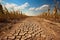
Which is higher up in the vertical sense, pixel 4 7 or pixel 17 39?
pixel 4 7

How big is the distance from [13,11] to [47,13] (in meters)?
2.80

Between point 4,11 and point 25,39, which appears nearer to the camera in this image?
point 25,39

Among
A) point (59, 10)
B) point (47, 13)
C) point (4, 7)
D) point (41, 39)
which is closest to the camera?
point (41, 39)

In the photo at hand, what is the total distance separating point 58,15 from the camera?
342 inches

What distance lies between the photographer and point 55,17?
8.80m

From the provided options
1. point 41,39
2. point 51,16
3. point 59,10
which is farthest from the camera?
point 51,16

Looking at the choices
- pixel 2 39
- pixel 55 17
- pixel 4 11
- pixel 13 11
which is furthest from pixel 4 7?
pixel 2 39

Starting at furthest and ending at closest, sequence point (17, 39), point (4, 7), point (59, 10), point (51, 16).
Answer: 1. point (51, 16)
2. point (59, 10)
3. point (4, 7)
4. point (17, 39)

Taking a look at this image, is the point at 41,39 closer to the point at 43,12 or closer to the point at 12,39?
the point at 12,39

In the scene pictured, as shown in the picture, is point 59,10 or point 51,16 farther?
point 51,16

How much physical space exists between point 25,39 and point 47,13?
7.59 m

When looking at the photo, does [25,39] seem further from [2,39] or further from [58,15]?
[58,15]

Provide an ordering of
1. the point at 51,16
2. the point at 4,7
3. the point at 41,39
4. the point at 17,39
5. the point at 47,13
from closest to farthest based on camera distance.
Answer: the point at 17,39
the point at 41,39
the point at 4,7
the point at 51,16
the point at 47,13

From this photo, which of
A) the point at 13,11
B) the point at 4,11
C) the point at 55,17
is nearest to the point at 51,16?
the point at 55,17
